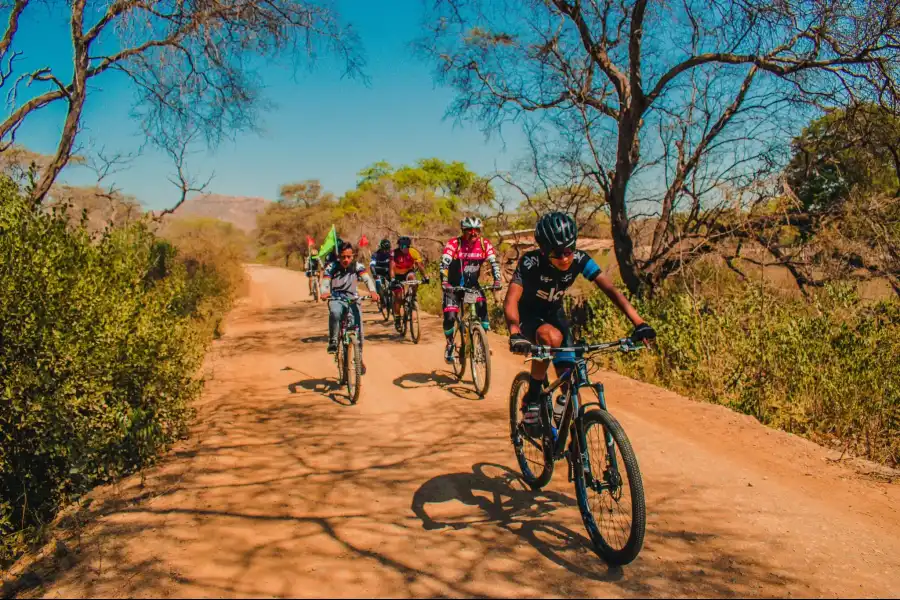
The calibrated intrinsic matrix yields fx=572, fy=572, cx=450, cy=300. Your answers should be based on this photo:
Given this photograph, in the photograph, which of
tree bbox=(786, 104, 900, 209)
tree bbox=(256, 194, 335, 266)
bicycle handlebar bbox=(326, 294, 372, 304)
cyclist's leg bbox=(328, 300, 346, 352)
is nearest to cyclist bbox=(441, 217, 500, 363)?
bicycle handlebar bbox=(326, 294, 372, 304)

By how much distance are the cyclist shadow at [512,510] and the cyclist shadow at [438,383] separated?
2917 mm

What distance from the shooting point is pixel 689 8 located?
11.2 meters

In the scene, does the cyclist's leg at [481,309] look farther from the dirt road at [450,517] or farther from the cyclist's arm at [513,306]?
the cyclist's arm at [513,306]

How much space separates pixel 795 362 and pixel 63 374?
8.49 m

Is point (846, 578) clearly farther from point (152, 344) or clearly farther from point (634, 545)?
point (152, 344)

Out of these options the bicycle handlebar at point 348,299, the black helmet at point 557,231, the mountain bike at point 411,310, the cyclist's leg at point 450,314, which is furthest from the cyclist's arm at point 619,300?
the mountain bike at point 411,310

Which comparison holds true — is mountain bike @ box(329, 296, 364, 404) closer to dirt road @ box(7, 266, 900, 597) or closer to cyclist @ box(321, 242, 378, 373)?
cyclist @ box(321, 242, 378, 373)

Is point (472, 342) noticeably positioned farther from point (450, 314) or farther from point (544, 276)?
point (544, 276)

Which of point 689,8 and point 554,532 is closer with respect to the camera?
point 554,532

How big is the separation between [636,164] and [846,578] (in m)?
10.3

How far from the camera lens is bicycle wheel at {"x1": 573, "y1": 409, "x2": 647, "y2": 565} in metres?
3.50

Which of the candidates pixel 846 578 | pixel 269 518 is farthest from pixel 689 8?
pixel 269 518

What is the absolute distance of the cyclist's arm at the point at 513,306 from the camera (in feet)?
14.9

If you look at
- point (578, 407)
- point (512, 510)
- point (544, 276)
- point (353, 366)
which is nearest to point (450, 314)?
point (353, 366)
